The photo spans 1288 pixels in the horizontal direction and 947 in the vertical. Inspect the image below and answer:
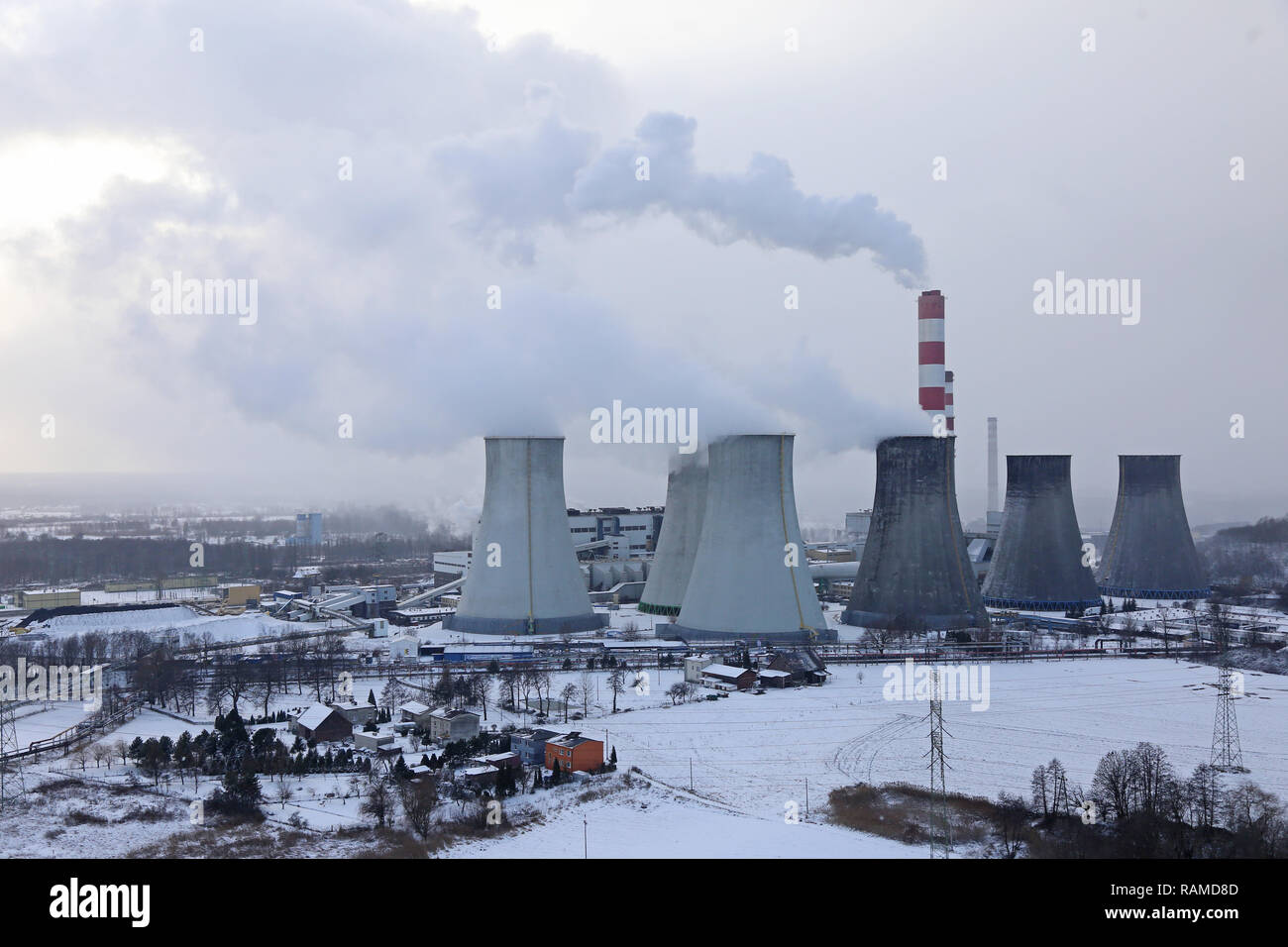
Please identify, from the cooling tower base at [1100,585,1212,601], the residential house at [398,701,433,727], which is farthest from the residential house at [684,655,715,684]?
the cooling tower base at [1100,585,1212,601]

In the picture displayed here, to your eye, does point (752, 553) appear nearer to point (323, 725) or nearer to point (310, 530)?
point (323, 725)

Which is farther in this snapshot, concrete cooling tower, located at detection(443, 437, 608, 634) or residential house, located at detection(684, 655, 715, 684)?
concrete cooling tower, located at detection(443, 437, 608, 634)

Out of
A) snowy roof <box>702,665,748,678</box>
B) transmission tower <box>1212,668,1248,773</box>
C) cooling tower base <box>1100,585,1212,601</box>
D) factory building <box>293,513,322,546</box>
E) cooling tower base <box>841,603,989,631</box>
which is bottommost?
transmission tower <box>1212,668,1248,773</box>

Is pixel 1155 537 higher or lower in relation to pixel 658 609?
higher

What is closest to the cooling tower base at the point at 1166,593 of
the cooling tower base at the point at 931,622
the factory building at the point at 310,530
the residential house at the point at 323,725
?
the cooling tower base at the point at 931,622

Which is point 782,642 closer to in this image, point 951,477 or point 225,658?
point 951,477

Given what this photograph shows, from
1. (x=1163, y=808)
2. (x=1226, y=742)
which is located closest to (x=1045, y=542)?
(x=1226, y=742)

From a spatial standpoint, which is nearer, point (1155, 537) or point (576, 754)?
point (576, 754)

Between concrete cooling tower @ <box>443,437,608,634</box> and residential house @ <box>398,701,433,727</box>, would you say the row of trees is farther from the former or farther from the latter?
concrete cooling tower @ <box>443,437,608,634</box>
